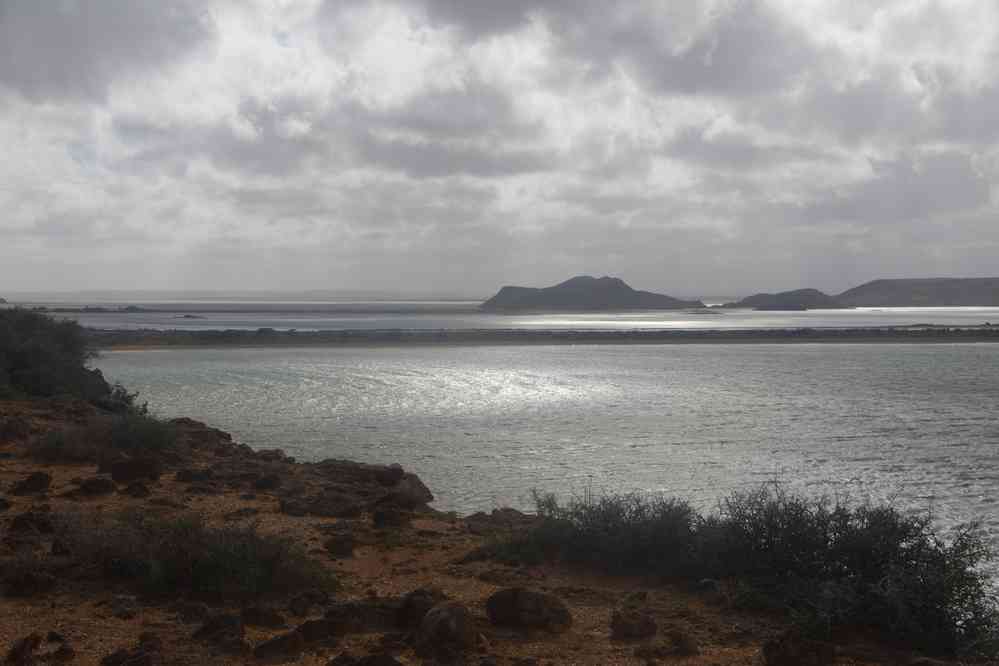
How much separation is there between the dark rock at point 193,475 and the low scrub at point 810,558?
4.83 m

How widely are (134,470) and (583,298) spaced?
149193 millimetres

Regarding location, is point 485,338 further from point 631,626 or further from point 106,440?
point 631,626

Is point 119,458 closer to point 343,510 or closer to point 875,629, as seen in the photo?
point 343,510

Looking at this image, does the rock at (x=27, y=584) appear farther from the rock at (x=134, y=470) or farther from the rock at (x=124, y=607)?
the rock at (x=134, y=470)

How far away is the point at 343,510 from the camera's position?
1016cm

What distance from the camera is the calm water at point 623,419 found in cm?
1420

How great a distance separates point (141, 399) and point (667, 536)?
2270 centimetres

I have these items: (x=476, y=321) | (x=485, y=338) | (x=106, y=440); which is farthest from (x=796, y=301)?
(x=106, y=440)

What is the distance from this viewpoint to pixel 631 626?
6203mm

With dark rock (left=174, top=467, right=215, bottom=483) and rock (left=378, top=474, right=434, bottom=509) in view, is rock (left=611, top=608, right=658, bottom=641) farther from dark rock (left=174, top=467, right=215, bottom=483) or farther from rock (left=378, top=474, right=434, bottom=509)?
dark rock (left=174, top=467, right=215, bottom=483)

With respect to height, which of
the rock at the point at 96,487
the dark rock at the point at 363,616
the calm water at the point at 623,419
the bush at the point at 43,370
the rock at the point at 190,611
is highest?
the bush at the point at 43,370

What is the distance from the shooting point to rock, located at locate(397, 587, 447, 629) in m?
6.29

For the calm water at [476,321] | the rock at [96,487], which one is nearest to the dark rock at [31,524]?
the rock at [96,487]

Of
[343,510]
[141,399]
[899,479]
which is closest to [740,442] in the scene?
[899,479]
